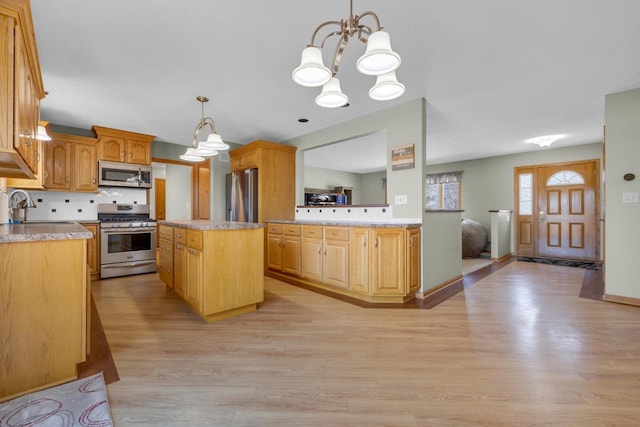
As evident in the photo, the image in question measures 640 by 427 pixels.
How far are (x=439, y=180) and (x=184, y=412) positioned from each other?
7341 millimetres

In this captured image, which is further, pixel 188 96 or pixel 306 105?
pixel 306 105

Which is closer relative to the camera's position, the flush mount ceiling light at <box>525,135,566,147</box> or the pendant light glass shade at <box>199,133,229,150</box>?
the pendant light glass shade at <box>199,133,229,150</box>

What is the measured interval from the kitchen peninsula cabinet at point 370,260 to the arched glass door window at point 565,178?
451 centimetres

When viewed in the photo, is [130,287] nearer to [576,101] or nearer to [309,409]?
[309,409]

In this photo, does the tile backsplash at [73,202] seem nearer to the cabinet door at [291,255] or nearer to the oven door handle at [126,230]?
the oven door handle at [126,230]

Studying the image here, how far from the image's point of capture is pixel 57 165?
12.9 ft

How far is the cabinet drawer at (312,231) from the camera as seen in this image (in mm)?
3529

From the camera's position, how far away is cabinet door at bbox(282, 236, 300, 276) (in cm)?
381

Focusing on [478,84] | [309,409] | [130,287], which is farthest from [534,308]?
[130,287]

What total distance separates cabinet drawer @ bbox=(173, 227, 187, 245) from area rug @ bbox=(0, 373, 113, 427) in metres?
1.37

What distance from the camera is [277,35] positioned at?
2.12 m

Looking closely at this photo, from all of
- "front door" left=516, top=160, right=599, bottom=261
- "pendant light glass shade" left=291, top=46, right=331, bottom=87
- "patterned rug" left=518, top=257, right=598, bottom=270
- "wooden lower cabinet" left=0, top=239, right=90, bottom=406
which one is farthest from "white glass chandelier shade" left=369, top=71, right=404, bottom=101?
"front door" left=516, top=160, right=599, bottom=261

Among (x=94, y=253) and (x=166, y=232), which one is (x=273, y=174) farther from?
(x=94, y=253)

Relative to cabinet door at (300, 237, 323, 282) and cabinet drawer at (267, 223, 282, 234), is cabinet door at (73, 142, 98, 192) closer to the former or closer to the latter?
cabinet drawer at (267, 223, 282, 234)
